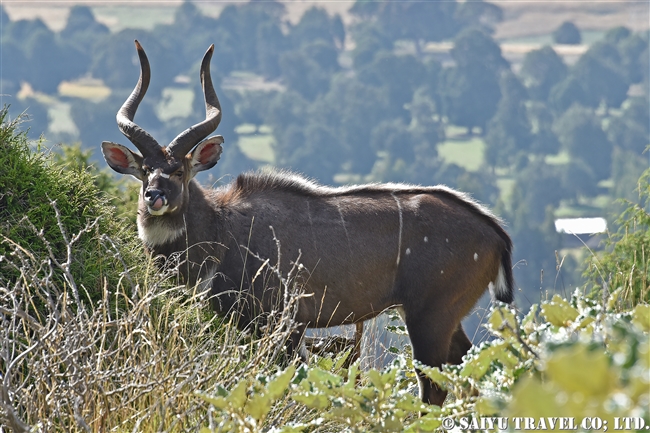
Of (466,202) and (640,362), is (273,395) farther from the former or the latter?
(466,202)

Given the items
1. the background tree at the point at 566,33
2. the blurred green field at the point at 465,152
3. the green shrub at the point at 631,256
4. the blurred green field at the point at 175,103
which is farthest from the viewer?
the background tree at the point at 566,33

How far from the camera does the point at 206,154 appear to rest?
22.0ft

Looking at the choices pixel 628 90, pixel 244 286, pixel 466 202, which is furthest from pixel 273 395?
pixel 628 90

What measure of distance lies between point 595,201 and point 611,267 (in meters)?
106

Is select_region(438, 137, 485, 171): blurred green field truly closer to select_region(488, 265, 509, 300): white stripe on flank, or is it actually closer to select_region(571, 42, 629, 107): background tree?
select_region(571, 42, 629, 107): background tree

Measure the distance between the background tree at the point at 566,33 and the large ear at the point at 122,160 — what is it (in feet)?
520

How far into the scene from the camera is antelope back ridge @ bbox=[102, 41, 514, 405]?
610cm

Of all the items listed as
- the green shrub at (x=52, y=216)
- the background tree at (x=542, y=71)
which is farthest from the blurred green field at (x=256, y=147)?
the green shrub at (x=52, y=216)

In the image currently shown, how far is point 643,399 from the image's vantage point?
205cm

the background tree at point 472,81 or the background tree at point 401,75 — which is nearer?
the background tree at point 472,81

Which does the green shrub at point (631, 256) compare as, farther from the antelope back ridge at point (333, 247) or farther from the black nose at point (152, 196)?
the black nose at point (152, 196)

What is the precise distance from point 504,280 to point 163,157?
245 centimetres

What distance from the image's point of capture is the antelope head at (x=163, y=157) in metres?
6.11

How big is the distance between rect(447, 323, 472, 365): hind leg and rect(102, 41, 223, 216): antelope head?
2.07 metres
